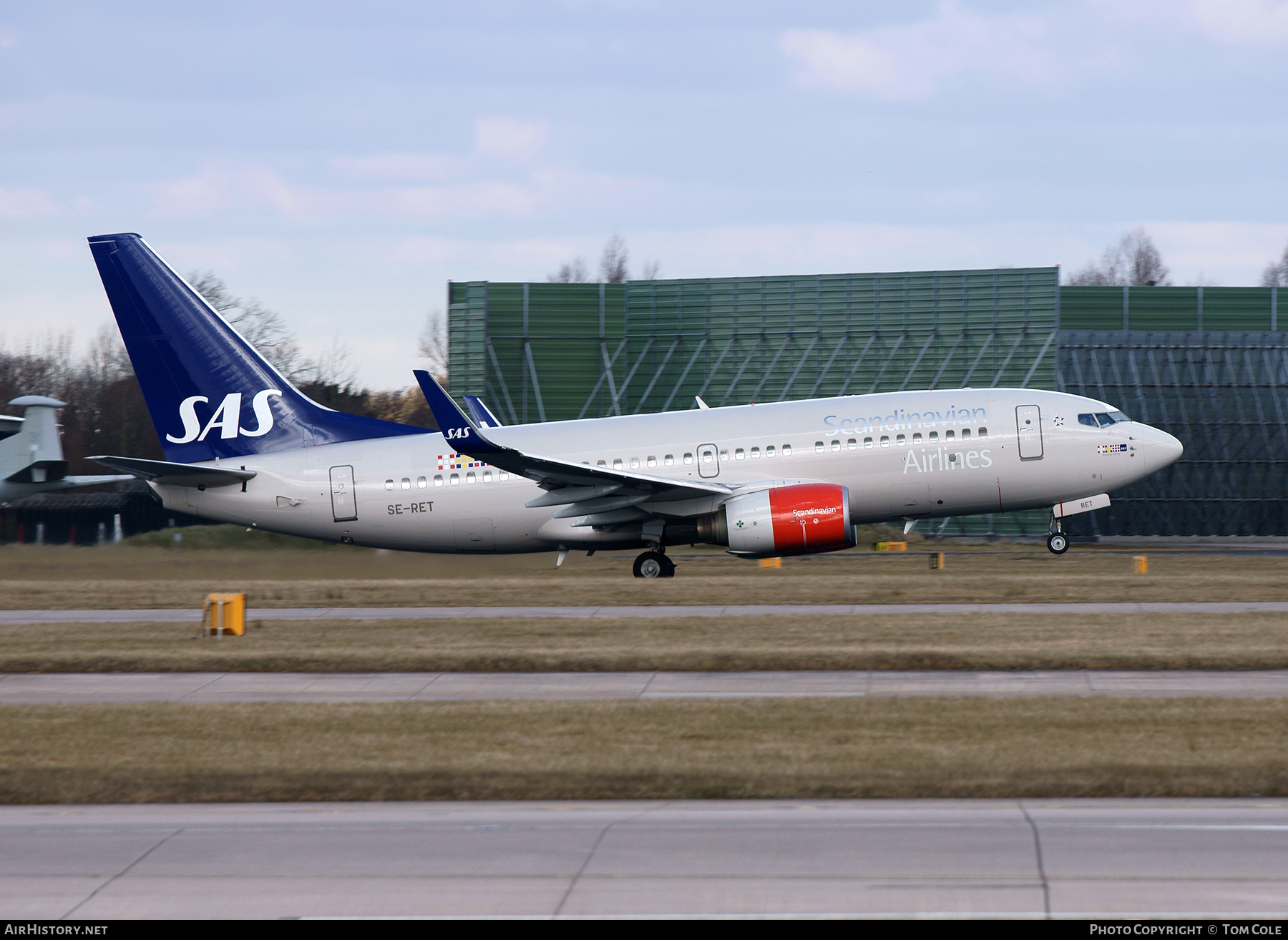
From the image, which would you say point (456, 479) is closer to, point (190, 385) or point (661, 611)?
point (190, 385)

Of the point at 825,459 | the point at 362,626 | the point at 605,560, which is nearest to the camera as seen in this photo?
the point at 362,626

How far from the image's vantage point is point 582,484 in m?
27.9

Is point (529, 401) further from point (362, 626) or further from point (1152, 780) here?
point (1152, 780)

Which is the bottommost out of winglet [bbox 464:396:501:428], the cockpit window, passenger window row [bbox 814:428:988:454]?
passenger window row [bbox 814:428:988:454]

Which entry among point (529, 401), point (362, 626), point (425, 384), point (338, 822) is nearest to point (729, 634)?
point (362, 626)

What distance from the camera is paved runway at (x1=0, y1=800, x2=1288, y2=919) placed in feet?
25.6

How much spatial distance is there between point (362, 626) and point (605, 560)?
55.6 feet

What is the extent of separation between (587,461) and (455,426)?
423 cm

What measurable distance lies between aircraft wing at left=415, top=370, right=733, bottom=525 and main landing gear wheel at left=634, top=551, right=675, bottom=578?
144 centimetres

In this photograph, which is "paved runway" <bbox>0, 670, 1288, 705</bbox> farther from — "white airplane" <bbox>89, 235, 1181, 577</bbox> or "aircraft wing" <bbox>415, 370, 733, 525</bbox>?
"white airplane" <bbox>89, 235, 1181, 577</bbox>

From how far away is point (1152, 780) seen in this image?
10961mm

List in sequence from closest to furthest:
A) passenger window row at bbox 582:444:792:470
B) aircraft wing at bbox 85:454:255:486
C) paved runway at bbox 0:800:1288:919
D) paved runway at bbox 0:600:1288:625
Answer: paved runway at bbox 0:800:1288:919 → paved runway at bbox 0:600:1288:625 → aircraft wing at bbox 85:454:255:486 → passenger window row at bbox 582:444:792:470

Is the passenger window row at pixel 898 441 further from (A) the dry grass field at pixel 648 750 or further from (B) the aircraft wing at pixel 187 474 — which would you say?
(A) the dry grass field at pixel 648 750

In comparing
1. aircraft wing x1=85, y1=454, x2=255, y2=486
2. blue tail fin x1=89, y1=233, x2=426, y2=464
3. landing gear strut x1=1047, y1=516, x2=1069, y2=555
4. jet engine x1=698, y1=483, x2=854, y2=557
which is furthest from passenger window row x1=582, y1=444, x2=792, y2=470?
landing gear strut x1=1047, y1=516, x2=1069, y2=555
